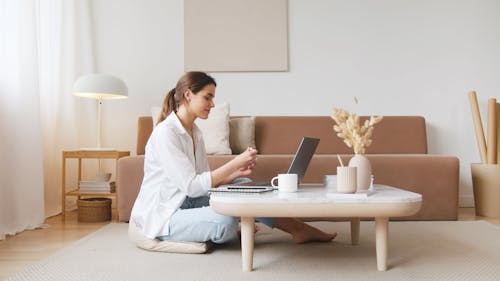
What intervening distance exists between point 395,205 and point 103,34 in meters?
3.28

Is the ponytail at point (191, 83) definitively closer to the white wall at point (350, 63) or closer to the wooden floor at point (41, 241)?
the wooden floor at point (41, 241)

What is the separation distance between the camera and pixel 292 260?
2.18m

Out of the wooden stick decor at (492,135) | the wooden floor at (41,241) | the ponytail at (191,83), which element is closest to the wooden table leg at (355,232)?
the ponytail at (191,83)

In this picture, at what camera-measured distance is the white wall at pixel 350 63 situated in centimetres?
427

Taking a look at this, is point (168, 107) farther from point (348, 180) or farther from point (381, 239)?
point (381, 239)

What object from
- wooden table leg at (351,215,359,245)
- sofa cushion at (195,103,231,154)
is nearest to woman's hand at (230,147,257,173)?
wooden table leg at (351,215,359,245)

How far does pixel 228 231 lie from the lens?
2.26 meters

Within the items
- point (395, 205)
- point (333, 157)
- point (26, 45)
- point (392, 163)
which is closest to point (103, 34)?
point (26, 45)

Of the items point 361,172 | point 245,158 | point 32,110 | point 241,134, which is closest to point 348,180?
point 361,172

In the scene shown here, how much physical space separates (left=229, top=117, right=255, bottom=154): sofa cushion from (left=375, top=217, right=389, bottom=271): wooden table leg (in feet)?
6.53

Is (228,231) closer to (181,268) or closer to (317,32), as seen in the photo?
(181,268)

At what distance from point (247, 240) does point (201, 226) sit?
350 mm

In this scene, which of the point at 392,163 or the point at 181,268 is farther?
the point at 392,163

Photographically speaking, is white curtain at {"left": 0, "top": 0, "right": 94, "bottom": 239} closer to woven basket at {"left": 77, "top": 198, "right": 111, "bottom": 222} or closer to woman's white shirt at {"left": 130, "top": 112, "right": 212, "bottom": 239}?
woven basket at {"left": 77, "top": 198, "right": 111, "bottom": 222}
